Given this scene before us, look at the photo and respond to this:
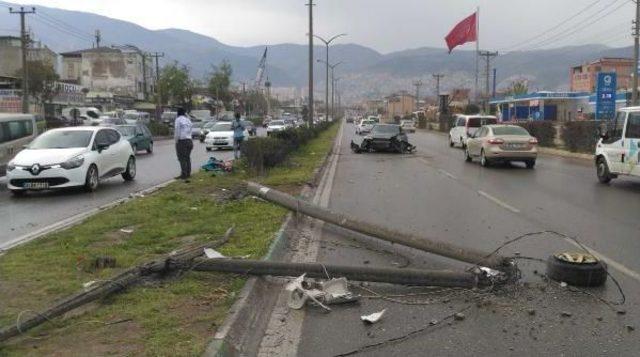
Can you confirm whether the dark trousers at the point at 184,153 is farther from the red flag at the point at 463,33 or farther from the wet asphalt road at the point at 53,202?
the red flag at the point at 463,33

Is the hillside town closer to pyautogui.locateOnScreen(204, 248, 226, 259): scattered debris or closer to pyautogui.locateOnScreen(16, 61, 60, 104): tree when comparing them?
pyautogui.locateOnScreen(204, 248, 226, 259): scattered debris

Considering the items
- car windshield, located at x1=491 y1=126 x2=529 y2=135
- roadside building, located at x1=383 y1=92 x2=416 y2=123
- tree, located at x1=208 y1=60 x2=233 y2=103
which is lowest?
roadside building, located at x1=383 y1=92 x2=416 y2=123

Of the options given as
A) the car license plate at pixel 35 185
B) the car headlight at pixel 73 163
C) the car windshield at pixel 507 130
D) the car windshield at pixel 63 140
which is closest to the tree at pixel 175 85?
the car windshield at pixel 507 130

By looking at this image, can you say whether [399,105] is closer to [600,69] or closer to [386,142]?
[600,69]

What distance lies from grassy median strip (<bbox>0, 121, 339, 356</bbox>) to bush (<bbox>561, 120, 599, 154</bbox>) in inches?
905

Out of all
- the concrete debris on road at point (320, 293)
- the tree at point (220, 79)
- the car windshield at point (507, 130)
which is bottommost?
the concrete debris on road at point (320, 293)

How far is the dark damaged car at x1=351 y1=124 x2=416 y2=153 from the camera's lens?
32.1 m

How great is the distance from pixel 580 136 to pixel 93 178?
941 inches

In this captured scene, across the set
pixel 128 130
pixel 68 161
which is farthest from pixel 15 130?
pixel 128 130

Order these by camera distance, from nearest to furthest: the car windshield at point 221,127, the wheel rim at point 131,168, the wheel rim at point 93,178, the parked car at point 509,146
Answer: the wheel rim at point 93,178
the wheel rim at point 131,168
the parked car at point 509,146
the car windshield at point 221,127

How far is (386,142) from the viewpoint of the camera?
3206 centimetres

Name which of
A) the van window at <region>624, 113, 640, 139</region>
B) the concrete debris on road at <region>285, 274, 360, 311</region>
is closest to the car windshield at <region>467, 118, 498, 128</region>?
the van window at <region>624, 113, 640, 139</region>

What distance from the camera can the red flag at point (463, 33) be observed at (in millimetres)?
52656

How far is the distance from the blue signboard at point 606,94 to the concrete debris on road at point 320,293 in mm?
29093
